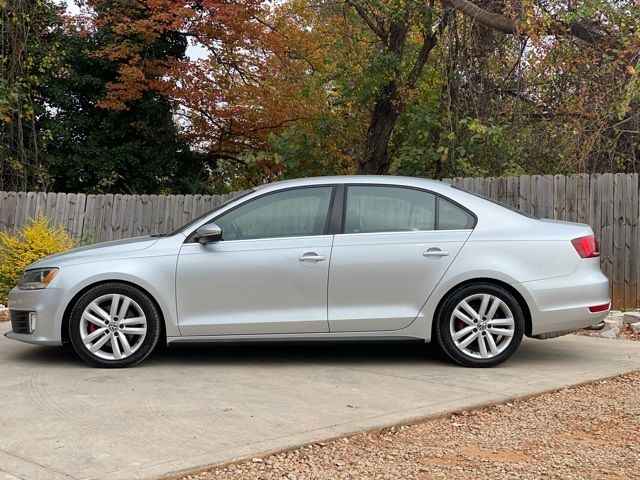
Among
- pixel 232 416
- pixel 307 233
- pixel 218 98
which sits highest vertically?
pixel 218 98

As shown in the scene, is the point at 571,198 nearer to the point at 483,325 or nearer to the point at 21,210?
the point at 483,325

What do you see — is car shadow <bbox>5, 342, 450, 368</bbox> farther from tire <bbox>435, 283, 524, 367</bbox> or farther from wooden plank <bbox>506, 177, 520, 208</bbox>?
wooden plank <bbox>506, 177, 520, 208</bbox>

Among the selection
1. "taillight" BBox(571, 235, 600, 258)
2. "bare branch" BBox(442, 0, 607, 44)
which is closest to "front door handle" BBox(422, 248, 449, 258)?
"taillight" BBox(571, 235, 600, 258)

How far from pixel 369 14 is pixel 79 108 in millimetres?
8934

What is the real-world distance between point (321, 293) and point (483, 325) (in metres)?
1.34

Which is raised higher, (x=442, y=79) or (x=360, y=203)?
(x=442, y=79)

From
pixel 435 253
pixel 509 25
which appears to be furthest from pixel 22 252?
pixel 509 25

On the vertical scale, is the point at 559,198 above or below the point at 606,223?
above

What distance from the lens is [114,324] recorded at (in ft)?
21.6

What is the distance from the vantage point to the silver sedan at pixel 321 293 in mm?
6578

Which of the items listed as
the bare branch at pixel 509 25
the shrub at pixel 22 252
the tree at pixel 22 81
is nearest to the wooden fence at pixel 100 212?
the shrub at pixel 22 252

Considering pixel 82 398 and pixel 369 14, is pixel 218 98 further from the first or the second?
pixel 82 398

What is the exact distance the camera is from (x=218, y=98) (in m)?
19.0

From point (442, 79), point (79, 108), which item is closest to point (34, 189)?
point (79, 108)
